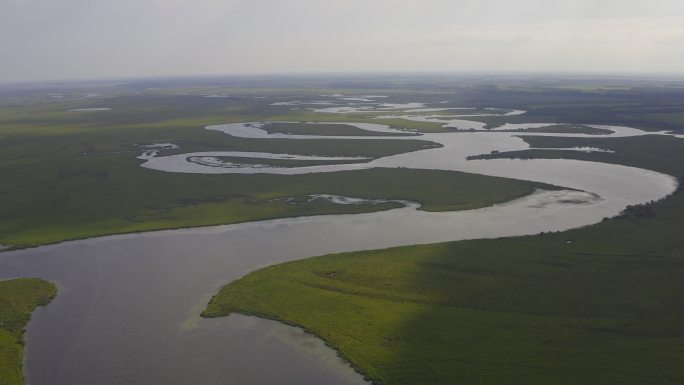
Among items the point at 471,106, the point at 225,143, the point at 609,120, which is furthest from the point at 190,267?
the point at 471,106

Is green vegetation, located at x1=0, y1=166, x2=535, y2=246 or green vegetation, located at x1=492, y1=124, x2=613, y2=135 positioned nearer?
green vegetation, located at x1=0, y1=166, x2=535, y2=246

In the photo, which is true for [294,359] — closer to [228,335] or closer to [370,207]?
[228,335]

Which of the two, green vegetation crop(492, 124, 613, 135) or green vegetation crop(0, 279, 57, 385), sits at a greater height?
green vegetation crop(492, 124, 613, 135)

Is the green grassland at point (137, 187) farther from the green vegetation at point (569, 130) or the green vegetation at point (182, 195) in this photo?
the green vegetation at point (569, 130)

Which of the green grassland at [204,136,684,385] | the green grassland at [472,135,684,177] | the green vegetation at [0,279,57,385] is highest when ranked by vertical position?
the green grassland at [472,135,684,177]

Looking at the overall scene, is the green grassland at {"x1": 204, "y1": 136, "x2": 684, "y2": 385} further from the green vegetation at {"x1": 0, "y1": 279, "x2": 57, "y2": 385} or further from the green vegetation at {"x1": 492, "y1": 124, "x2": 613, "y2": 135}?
the green vegetation at {"x1": 492, "y1": 124, "x2": 613, "y2": 135}

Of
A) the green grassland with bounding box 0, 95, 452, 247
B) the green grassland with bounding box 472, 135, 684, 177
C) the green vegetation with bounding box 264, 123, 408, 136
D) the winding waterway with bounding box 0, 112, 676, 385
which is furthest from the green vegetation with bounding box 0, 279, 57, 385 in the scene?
the green vegetation with bounding box 264, 123, 408, 136
